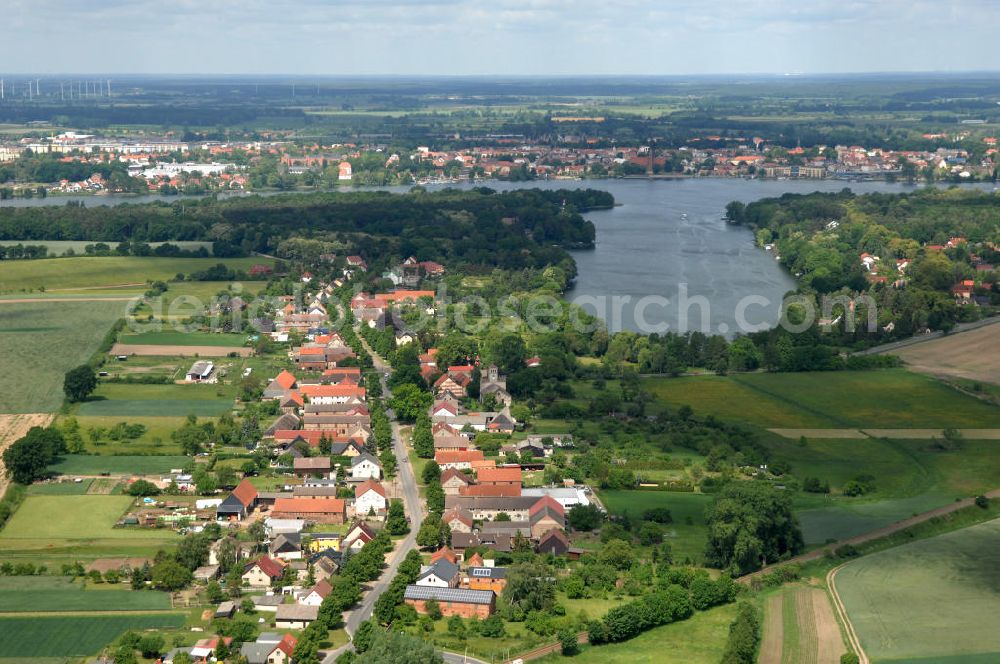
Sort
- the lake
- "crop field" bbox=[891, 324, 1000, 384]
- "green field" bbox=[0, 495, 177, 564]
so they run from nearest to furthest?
"green field" bbox=[0, 495, 177, 564], "crop field" bbox=[891, 324, 1000, 384], the lake

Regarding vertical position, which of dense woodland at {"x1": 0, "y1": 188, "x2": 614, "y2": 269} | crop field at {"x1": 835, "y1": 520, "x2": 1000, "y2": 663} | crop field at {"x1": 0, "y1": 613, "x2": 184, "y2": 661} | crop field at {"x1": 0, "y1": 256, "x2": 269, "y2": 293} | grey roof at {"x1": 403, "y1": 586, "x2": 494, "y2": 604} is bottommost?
crop field at {"x1": 0, "y1": 613, "x2": 184, "y2": 661}

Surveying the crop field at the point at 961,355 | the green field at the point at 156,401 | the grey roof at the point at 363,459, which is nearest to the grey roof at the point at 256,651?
the grey roof at the point at 363,459

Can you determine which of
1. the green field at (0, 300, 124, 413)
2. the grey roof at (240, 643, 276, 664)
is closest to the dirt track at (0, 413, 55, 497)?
the green field at (0, 300, 124, 413)

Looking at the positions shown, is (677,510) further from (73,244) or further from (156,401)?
(73,244)

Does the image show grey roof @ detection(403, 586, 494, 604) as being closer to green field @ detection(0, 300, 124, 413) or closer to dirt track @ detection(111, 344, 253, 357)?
green field @ detection(0, 300, 124, 413)

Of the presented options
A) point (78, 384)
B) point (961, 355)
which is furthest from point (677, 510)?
point (961, 355)

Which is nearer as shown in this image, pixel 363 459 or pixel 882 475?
pixel 363 459

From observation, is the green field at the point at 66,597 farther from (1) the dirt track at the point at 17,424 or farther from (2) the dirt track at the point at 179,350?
(2) the dirt track at the point at 179,350

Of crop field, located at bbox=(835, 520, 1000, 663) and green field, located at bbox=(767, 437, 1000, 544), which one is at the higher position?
crop field, located at bbox=(835, 520, 1000, 663)
